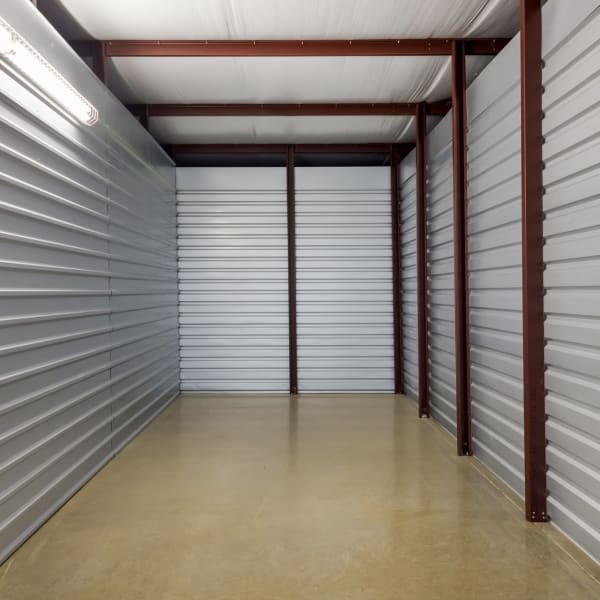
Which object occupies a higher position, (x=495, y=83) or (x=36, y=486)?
(x=495, y=83)

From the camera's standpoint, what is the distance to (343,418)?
6320 mm

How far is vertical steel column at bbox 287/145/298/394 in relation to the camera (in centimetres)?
780

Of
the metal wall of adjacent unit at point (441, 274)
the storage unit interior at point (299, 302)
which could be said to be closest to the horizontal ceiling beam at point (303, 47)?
the storage unit interior at point (299, 302)

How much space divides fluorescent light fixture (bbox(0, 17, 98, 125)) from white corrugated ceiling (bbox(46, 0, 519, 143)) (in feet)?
2.98

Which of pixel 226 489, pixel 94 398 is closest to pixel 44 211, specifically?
pixel 94 398

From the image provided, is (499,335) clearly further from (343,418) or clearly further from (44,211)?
(44,211)

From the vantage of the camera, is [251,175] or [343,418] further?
[251,175]

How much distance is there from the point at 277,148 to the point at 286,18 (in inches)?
138

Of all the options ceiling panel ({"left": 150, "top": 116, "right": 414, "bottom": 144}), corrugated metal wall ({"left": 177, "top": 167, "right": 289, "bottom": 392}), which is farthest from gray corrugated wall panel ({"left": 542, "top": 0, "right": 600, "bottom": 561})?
corrugated metal wall ({"left": 177, "top": 167, "right": 289, "bottom": 392})

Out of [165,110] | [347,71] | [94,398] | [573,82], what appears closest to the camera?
[573,82]

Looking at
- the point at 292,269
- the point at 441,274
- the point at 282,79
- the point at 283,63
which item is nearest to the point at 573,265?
the point at 441,274

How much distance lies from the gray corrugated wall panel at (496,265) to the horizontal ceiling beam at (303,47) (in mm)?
448

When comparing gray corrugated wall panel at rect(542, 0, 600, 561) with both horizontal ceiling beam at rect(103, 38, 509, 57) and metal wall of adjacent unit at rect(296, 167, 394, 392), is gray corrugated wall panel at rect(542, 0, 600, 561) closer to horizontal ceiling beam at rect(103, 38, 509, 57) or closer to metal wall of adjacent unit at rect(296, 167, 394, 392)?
horizontal ceiling beam at rect(103, 38, 509, 57)

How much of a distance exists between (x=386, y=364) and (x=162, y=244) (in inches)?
142
